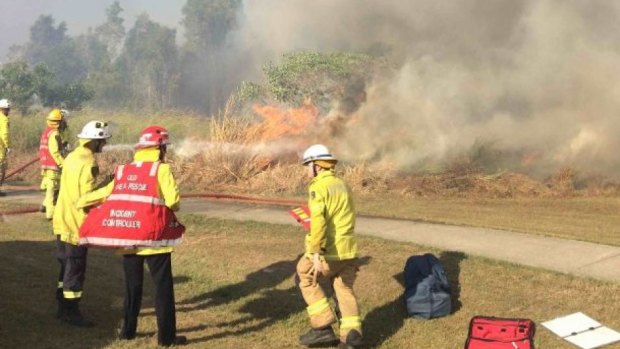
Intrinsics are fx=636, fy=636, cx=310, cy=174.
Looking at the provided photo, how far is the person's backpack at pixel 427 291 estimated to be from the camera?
20.2 ft

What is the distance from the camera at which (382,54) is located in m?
22.2

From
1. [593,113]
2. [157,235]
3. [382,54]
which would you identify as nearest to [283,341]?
[157,235]

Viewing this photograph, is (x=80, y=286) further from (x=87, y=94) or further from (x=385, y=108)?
(x=87, y=94)

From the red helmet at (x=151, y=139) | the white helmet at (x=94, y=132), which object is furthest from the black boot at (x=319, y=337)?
the white helmet at (x=94, y=132)

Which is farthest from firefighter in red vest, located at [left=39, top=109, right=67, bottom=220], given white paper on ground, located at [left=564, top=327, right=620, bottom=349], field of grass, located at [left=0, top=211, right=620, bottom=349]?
white paper on ground, located at [left=564, top=327, right=620, bottom=349]

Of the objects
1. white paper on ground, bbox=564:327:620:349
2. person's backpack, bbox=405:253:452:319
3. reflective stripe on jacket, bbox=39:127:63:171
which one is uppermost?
reflective stripe on jacket, bbox=39:127:63:171

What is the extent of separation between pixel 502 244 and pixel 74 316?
547 centimetres

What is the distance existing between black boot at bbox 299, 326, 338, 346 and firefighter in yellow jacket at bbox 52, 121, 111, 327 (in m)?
2.12

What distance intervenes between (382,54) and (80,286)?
17682 mm

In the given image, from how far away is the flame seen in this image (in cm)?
1650

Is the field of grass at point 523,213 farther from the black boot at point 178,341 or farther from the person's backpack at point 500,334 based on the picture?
the black boot at point 178,341

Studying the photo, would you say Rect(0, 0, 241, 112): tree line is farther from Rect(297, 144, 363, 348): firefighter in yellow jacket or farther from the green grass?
Rect(297, 144, 363, 348): firefighter in yellow jacket

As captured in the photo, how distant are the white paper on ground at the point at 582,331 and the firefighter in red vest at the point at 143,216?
3431 mm

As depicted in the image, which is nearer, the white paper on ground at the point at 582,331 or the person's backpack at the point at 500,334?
the person's backpack at the point at 500,334
